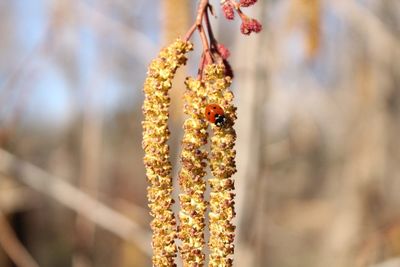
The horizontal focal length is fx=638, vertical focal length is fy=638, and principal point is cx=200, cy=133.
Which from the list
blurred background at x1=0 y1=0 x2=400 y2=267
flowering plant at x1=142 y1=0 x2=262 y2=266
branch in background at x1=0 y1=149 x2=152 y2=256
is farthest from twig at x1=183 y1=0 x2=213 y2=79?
branch in background at x1=0 y1=149 x2=152 y2=256

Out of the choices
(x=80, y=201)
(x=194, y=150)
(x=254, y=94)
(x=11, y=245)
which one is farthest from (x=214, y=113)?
(x=11, y=245)

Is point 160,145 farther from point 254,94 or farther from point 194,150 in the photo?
point 254,94

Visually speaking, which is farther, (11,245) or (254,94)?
(11,245)

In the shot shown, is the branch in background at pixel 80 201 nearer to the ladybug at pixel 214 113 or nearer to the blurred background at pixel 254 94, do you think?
the blurred background at pixel 254 94

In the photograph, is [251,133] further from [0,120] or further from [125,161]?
[125,161]

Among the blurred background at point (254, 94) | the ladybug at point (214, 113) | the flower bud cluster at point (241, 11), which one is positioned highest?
the blurred background at point (254, 94)

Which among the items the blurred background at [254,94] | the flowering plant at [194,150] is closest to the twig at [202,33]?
the flowering plant at [194,150]

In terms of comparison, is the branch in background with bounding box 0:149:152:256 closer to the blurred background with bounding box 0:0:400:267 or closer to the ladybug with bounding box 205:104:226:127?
the blurred background with bounding box 0:0:400:267

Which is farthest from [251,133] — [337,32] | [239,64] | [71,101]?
[337,32]
